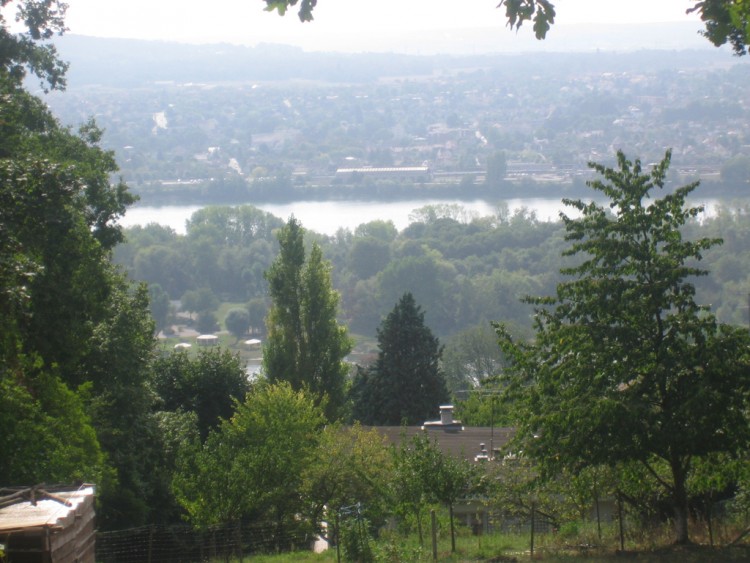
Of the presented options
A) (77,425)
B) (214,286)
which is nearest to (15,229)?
(77,425)

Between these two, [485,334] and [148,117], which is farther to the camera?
[148,117]

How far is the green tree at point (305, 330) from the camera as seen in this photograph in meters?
27.8

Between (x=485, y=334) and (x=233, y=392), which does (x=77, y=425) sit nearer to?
(x=233, y=392)

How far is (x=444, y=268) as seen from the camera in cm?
8894

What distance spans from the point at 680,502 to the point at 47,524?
6.12 meters

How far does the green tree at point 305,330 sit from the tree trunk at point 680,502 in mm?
16541

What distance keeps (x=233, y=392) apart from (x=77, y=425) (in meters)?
12.1

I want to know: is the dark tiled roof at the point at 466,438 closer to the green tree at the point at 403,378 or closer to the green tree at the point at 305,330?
the green tree at the point at 305,330

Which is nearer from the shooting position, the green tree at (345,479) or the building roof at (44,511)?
the building roof at (44,511)

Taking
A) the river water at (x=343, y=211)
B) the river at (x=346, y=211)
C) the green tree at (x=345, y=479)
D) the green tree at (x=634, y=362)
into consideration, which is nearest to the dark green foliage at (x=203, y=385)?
the green tree at (x=345, y=479)

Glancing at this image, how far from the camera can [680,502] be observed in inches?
441

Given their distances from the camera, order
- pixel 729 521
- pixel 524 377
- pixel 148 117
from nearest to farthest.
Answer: pixel 524 377 → pixel 729 521 → pixel 148 117

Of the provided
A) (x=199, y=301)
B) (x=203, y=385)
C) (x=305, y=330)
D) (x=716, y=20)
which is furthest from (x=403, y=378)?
(x=199, y=301)

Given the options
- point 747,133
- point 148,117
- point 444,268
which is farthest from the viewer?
point 148,117
